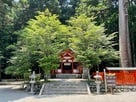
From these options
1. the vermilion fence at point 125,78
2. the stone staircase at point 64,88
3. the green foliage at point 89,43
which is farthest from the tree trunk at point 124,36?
the stone staircase at point 64,88

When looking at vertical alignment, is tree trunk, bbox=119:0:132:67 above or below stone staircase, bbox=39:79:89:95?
above

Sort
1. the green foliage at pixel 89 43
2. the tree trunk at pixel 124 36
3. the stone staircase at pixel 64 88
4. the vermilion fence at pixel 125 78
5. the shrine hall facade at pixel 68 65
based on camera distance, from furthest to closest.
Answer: the shrine hall facade at pixel 68 65 < the tree trunk at pixel 124 36 < the green foliage at pixel 89 43 < the vermilion fence at pixel 125 78 < the stone staircase at pixel 64 88

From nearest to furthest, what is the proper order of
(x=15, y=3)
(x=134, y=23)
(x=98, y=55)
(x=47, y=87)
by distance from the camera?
(x=47, y=87)
(x=98, y=55)
(x=134, y=23)
(x=15, y=3)

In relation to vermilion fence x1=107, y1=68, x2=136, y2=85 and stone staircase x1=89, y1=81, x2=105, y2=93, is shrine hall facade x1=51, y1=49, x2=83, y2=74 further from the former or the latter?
vermilion fence x1=107, y1=68, x2=136, y2=85

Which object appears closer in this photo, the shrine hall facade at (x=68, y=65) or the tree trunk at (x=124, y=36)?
the tree trunk at (x=124, y=36)

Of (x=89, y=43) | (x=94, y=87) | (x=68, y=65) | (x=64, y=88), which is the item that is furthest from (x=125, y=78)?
(x=68, y=65)

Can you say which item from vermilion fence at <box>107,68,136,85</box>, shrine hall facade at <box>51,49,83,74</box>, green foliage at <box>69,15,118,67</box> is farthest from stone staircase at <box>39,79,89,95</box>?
shrine hall facade at <box>51,49,83,74</box>

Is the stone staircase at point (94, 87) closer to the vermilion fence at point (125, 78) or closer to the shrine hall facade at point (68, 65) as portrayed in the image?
the vermilion fence at point (125, 78)

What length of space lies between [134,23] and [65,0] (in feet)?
53.8

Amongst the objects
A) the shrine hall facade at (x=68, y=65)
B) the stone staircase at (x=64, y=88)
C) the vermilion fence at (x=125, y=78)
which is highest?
the shrine hall facade at (x=68, y=65)

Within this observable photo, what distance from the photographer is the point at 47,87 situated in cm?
2297

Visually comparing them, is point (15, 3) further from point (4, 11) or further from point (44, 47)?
point (44, 47)

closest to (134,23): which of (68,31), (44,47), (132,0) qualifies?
(132,0)

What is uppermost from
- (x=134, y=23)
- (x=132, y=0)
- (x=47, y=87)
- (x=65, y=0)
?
(x=65, y=0)
